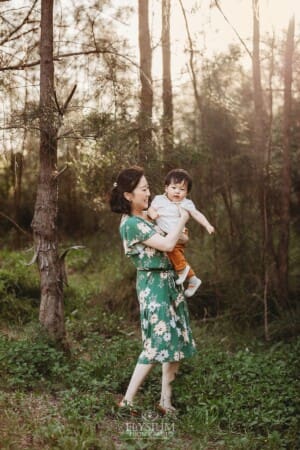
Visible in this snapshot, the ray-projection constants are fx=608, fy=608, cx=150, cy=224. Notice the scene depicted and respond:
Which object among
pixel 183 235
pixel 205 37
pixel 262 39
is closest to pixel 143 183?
pixel 183 235

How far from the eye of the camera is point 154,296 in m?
4.61

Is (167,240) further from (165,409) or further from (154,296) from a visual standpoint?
(165,409)

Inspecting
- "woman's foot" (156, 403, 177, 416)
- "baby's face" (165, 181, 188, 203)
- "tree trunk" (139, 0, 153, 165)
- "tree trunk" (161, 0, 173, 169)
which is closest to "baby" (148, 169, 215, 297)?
"baby's face" (165, 181, 188, 203)

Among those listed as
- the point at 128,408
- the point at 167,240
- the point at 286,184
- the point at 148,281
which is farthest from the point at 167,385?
the point at 286,184

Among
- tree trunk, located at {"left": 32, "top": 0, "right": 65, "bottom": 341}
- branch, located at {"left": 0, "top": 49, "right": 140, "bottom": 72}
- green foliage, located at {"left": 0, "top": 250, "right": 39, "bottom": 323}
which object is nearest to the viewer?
tree trunk, located at {"left": 32, "top": 0, "right": 65, "bottom": 341}

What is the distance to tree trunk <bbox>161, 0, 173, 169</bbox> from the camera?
7034 millimetres

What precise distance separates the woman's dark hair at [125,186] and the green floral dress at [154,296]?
9 cm

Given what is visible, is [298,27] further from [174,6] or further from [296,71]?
[174,6]

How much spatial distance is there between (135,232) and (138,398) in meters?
1.47

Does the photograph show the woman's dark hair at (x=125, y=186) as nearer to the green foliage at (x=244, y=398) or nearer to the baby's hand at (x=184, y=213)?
the baby's hand at (x=184, y=213)

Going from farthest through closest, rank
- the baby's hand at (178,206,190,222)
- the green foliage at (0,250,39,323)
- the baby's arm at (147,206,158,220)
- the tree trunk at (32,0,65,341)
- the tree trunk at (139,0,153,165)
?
the green foliage at (0,250,39,323)
the tree trunk at (139,0,153,165)
the tree trunk at (32,0,65,341)
the baby's arm at (147,206,158,220)
the baby's hand at (178,206,190,222)

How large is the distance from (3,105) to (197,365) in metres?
3.07

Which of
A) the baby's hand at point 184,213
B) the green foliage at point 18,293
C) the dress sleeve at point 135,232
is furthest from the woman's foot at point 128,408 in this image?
the green foliage at point 18,293

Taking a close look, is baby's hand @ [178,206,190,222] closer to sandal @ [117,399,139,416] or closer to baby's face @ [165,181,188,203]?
baby's face @ [165,181,188,203]
